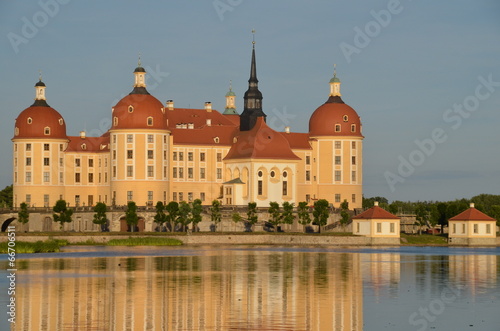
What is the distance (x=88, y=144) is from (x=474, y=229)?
4730cm

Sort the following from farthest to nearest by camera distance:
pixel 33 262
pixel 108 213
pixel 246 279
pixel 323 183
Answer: pixel 323 183
pixel 108 213
pixel 33 262
pixel 246 279

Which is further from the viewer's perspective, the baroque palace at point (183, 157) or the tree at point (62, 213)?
the baroque palace at point (183, 157)

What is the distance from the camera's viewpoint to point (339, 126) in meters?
129

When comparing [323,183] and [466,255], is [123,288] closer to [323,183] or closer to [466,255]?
[466,255]

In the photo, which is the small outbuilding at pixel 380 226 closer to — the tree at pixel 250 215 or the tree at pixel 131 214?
the tree at pixel 250 215

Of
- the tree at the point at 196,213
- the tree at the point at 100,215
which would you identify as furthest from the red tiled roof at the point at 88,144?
the tree at the point at 196,213

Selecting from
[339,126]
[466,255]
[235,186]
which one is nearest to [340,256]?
[466,255]

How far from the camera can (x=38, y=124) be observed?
12356 centimetres

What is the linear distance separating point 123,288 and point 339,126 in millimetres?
81696

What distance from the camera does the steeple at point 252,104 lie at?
12825 cm

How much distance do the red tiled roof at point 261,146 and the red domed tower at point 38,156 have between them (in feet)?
65.2

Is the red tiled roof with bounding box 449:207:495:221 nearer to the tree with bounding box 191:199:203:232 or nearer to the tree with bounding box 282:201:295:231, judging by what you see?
the tree with bounding box 282:201:295:231

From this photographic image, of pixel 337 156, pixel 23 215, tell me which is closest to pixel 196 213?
pixel 23 215

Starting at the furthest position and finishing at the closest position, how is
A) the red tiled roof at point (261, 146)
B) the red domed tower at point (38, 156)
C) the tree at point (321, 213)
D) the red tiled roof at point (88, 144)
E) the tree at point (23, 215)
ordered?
1. the red tiled roof at point (88, 144)
2. the red domed tower at point (38, 156)
3. the red tiled roof at point (261, 146)
4. the tree at point (321, 213)
5. the tree at point (23, 215)
